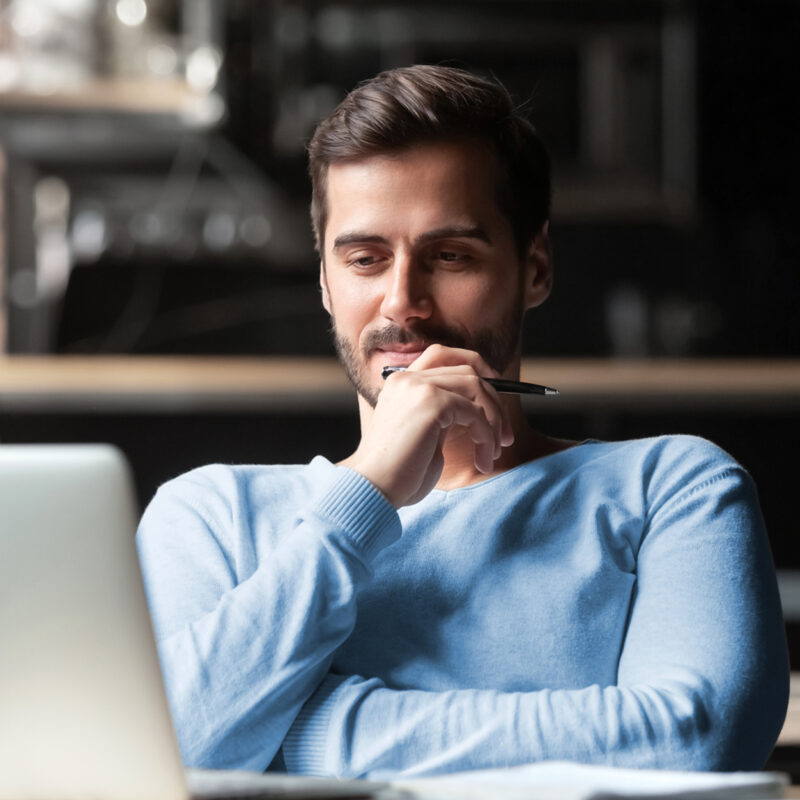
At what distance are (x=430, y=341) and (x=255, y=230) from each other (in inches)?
106

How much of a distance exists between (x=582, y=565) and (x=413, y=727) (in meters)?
0.25

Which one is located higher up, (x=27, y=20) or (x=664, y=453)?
(x=27, y=20)

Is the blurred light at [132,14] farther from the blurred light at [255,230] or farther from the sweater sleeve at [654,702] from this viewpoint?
the sweater sleeve at [654,702]

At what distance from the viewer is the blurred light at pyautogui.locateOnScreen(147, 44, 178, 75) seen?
10.2ft

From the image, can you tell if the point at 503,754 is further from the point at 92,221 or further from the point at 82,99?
the point at 92,221

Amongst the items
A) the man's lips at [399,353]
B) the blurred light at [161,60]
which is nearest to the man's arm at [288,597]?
the man's lips at [399,353]

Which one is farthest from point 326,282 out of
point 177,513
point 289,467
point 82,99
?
point 82,99

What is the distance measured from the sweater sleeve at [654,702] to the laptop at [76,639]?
0.39m

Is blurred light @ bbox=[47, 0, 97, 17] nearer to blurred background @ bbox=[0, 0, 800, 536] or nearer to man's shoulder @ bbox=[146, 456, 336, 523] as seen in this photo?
blurred background @ bbox=[0, 0, 800, 536]

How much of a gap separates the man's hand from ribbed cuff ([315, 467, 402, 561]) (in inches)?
0.7

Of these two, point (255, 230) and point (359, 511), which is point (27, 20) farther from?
point (359, 511)

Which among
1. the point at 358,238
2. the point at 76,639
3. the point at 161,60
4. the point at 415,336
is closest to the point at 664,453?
the point at 415,336

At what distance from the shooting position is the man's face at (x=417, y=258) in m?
1.32

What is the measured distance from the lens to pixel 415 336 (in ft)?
4.36
